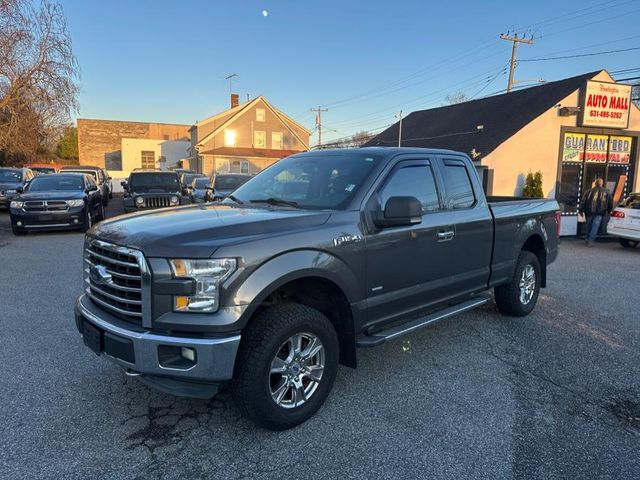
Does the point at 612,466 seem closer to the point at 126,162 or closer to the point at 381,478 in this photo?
the point at 381,478

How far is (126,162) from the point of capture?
51719 mm

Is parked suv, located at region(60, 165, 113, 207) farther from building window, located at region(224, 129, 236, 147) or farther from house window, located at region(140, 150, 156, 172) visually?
house window, located at region(140, 150, 156, 172)

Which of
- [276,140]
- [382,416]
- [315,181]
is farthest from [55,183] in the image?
[276,140]

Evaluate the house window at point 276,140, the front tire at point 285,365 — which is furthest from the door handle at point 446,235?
the house window at point 276,140

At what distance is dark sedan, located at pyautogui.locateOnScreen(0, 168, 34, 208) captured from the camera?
1822cm

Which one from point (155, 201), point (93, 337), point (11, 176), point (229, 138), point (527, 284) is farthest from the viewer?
point (229, 138)

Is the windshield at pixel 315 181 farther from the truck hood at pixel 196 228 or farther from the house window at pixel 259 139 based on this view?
the house window at pixel 259 139

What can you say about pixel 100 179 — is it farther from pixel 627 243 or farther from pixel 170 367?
pixel 170 367

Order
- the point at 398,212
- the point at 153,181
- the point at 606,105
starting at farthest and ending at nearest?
the point at 153,181 → the point at 606,105 → the point at 398,212

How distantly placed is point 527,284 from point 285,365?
13.1ft

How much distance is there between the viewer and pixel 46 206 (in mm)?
12125

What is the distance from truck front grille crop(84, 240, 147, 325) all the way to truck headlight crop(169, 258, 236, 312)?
0.76 feet

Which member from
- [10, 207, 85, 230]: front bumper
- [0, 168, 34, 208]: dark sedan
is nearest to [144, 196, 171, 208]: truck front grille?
[10, 207, 85, 230]: front bumper

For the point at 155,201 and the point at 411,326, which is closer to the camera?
the point at 411,326
